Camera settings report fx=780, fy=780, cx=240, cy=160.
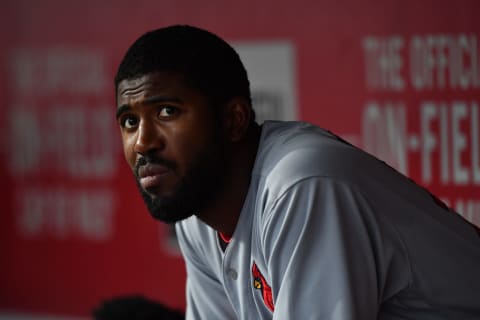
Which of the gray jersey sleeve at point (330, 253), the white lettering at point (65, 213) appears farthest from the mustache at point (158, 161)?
the white lettering at point (65, 213)

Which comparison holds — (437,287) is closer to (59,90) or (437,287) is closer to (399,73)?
(399,73)

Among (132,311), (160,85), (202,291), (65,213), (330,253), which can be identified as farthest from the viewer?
(65,213)

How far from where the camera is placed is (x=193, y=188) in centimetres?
133

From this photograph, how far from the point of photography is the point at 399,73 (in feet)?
7.47

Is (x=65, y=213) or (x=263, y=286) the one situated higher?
(x=263, y=286)

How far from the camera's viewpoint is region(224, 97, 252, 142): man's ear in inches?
53.7

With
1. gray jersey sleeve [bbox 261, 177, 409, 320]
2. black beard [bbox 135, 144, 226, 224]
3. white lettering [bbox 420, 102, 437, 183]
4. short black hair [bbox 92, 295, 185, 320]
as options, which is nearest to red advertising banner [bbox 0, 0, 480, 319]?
white lettering [bbox 420, 102, 437, 183]

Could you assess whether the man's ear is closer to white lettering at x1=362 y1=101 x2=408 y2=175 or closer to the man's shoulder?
the man's shoulder

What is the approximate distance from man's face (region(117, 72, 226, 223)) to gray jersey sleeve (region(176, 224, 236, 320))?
29 centimetres

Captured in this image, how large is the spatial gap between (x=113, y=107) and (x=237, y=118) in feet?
4.84

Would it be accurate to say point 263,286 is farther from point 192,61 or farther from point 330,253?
point 192,61

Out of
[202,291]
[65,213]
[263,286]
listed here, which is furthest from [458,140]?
[65,213]

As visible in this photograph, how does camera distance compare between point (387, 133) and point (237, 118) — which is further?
point (387, 133)

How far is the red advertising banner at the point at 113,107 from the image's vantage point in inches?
88.2
